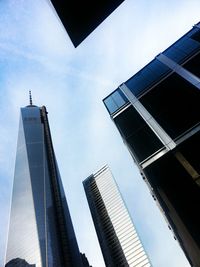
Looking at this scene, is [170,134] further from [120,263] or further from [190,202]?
[120,263]

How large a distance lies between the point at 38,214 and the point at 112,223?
54.9 meters

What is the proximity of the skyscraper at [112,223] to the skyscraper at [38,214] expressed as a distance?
114ft

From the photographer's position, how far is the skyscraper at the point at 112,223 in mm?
101188

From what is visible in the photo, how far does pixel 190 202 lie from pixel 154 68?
766 cm

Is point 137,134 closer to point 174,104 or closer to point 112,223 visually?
point 174,104

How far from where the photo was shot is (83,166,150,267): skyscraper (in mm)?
101188

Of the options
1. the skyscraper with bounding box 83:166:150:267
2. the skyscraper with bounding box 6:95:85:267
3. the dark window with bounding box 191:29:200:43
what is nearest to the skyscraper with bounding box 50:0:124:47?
the dark window with bounding box 191:29:200:43

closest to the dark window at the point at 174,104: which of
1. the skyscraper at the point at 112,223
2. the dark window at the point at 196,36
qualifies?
→ the dark window at the point at 196,36

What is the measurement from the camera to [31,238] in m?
64.3

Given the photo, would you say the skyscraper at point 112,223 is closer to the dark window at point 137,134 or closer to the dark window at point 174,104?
the dark window at point 137,134

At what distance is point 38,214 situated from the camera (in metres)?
68.7

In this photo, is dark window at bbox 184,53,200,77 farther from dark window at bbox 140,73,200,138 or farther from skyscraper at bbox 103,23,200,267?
dark window at bbox 140,73,200,138

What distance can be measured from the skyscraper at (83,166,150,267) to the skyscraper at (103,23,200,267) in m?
95.8

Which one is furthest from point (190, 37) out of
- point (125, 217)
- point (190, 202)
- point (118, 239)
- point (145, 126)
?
point (125, 217)
